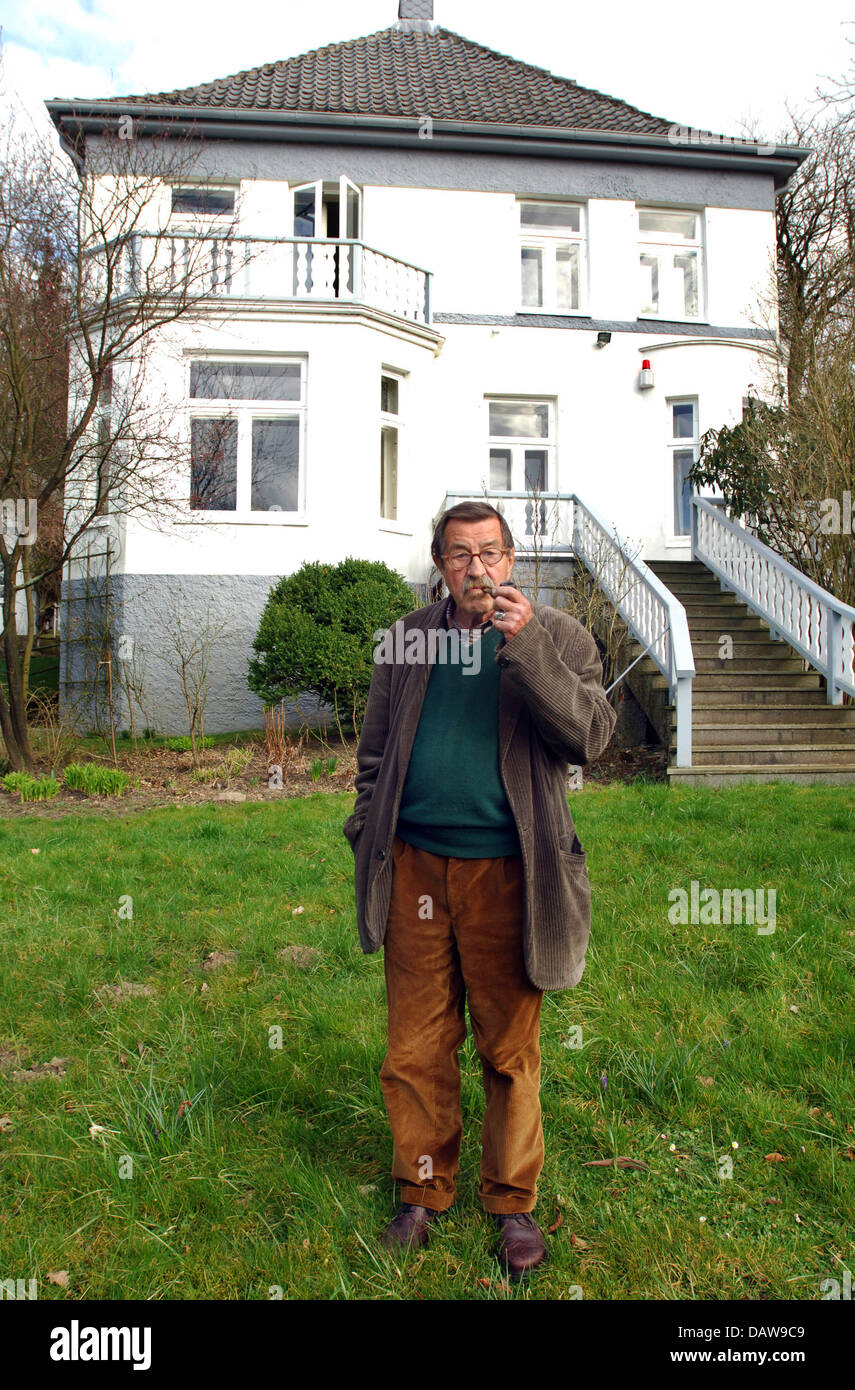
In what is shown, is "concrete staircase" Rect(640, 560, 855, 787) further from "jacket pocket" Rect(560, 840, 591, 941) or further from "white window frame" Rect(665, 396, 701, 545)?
"jacket pocket" Rect(560, 840, 591, 941)

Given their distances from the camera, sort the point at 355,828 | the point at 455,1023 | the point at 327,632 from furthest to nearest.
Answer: the point at 327,632
the point at 355,828
the point at 455,1023

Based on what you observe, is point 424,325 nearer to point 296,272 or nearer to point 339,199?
point 296,272

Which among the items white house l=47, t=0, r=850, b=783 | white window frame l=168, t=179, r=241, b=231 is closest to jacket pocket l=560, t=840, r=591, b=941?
white house l=47, t=0, r=850, b=783

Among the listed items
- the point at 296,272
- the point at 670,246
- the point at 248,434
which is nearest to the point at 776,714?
the point at 248,434

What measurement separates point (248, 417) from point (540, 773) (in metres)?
11.6

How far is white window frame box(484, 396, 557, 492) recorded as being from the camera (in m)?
15.3

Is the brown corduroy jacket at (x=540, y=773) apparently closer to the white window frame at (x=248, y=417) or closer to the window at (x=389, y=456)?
the white window frame at (x=248, y=417)

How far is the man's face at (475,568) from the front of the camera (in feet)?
7.90

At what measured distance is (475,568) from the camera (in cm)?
246

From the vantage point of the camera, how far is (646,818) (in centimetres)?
673

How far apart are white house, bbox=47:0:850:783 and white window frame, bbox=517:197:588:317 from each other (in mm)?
41

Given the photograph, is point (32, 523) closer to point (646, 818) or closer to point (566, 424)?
point (646, 818)

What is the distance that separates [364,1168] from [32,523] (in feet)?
26.0
